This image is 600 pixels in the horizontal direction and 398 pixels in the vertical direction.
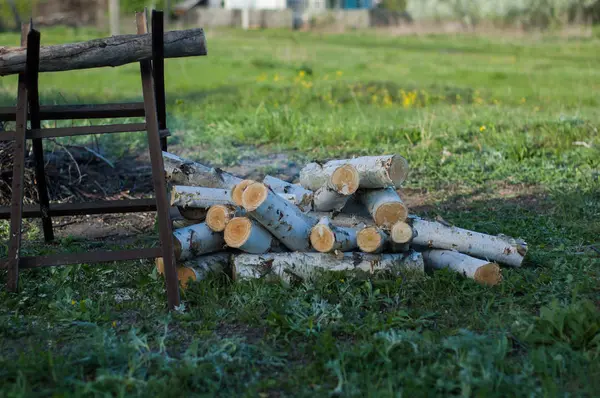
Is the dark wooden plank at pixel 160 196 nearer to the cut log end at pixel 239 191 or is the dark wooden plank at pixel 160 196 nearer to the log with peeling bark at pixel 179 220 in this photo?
the cut log end at pixel 239 191

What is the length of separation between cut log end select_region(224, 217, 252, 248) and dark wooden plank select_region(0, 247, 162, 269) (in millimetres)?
457

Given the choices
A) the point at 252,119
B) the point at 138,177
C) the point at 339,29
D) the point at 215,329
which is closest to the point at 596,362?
the point at 215,329

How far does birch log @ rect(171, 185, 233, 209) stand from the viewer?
529 cm

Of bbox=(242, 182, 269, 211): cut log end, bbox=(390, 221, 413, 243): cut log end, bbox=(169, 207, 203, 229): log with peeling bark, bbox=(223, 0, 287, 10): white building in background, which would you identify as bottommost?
bbox=(169, 207, 203, 229): log with peeling bark

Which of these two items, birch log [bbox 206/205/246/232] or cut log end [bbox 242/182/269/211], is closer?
cut log end [bbox 242/182/269/211]

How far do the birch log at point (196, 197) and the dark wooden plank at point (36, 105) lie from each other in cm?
99

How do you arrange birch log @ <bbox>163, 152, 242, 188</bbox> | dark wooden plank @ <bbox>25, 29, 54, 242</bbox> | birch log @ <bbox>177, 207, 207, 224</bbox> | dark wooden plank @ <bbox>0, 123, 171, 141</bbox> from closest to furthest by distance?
1. dark wooden plank @ <bbox>25, 29, 54, 242</bbox>
2. dark wooden plank @ <bbox>0, 123, 171, 141</bbox>
3. birch log @ <bbox>177, 207, 207, 224</bbox>
4. birch log @ <bbox>163, 152, 242, 188</bbox>

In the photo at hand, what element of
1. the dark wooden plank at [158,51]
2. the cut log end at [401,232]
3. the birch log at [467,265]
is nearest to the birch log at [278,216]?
the cut log end at [401,232]

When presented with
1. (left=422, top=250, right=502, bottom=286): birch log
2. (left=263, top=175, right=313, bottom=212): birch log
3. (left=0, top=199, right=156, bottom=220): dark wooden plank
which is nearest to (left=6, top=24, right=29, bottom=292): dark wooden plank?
(left=0, top=199, right=156, bottom=220): dark wooden plank

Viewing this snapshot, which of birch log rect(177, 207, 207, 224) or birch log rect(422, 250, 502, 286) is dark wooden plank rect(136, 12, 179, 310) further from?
A: birch log rect(422, 250, 502, 286)

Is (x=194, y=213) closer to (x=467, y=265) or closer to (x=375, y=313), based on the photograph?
(x=375, y=313)

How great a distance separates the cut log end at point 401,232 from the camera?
4.84 m

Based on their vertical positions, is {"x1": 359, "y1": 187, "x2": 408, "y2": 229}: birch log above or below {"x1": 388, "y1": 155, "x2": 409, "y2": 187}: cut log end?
below

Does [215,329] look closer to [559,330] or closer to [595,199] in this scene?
[559,330]
